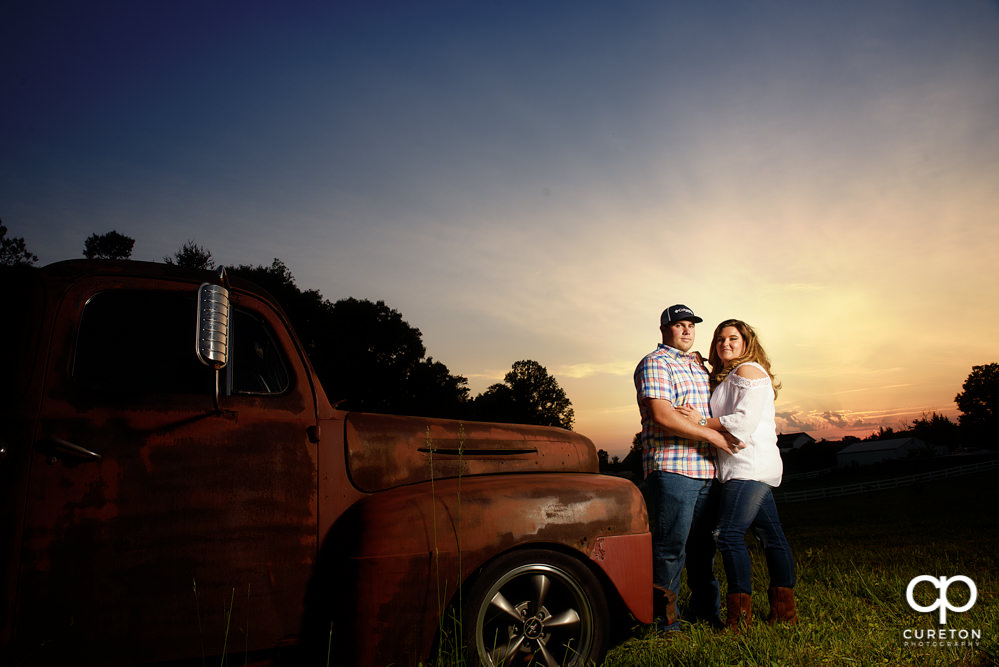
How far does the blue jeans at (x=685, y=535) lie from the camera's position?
4.07m

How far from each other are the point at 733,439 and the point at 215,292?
323 centimetres

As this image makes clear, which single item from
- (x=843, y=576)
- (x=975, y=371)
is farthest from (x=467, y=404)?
(x=975, y=371)

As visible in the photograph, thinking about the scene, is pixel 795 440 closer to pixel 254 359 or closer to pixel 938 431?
pixel 938 431

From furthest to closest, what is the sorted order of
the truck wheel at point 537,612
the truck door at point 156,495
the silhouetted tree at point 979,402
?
the silhouetted tree at point 979,402, the truck wheel at point 537,612, the truck door at point 156,495

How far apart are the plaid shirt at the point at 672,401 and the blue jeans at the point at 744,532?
0.78 feet

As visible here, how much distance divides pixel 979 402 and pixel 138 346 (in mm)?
114362

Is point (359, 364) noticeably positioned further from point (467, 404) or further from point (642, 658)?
point (642, 658)

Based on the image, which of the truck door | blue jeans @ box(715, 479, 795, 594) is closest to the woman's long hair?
blue jeans @ box(715, 479, 795, 594)

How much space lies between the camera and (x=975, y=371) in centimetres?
9350

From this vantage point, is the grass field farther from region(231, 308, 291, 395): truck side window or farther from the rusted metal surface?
region(231, 308, 291, 395): truck side window

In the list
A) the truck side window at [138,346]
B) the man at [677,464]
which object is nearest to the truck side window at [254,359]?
the truck side window at [138,346]

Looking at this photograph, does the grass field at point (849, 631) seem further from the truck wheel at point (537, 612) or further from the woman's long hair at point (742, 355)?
the woman's long hair at point (742, 355)

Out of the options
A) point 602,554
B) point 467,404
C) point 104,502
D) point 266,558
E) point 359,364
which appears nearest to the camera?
point 104,502

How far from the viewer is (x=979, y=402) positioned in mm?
91500
